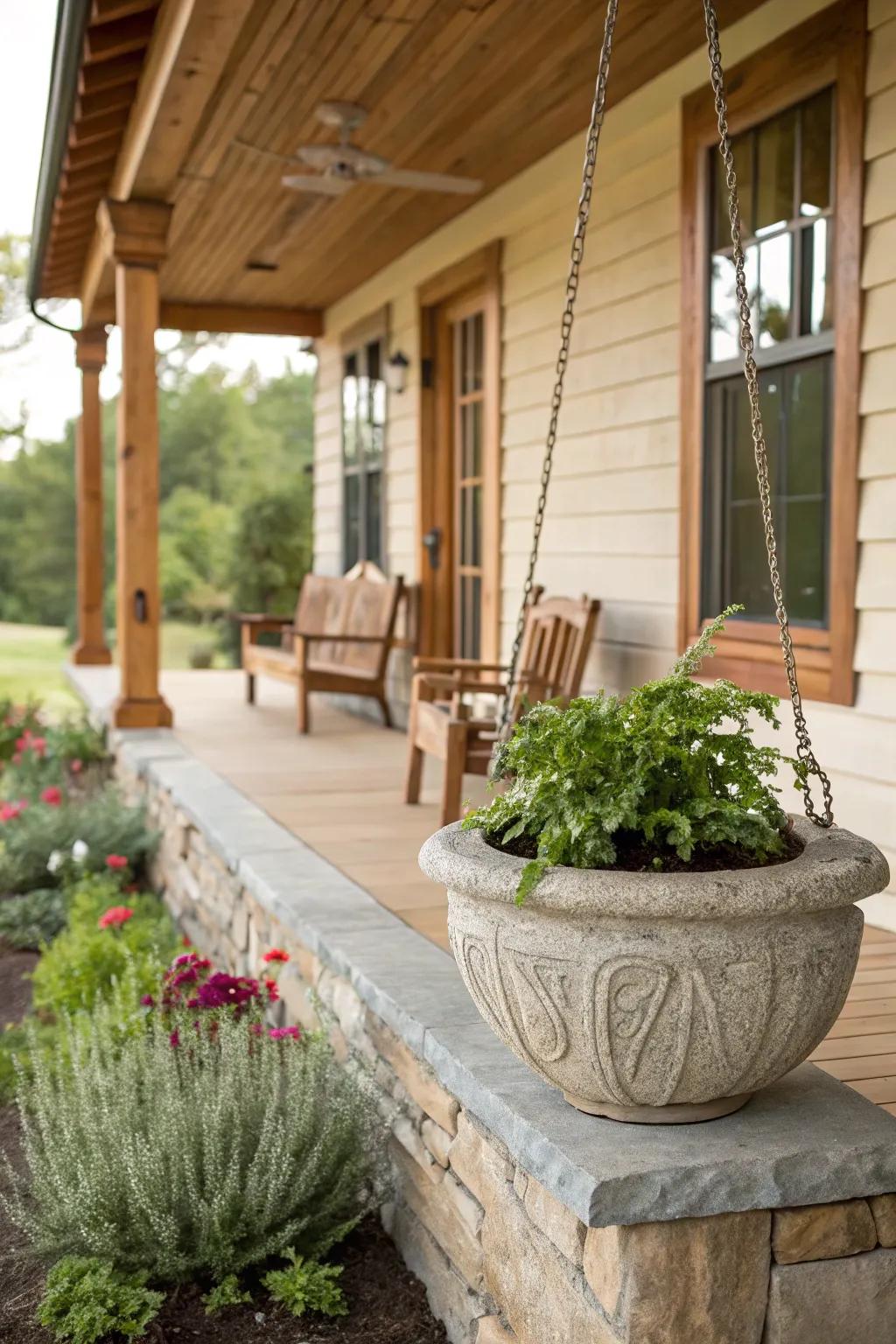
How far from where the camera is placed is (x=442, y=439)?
6906 millimetres

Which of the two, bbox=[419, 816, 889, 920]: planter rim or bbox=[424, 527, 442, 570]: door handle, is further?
bbox=[424, 527, 442, 570]: door handle

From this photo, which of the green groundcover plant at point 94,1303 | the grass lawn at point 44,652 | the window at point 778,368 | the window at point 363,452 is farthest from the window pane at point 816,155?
the grass lawn at point 44,652

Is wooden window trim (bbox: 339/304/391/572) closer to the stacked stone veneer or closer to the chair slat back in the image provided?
the chair slat back

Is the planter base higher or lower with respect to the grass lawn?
higher

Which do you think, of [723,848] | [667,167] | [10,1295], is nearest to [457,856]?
[723,848]

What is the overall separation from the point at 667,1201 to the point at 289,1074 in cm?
106

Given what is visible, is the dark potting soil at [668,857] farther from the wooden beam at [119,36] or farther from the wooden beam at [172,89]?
the wooden beam at [119,36]

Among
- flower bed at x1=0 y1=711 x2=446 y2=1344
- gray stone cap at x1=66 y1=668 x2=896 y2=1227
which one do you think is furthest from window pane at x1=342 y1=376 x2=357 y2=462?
gray stone cap at x1=66 y1=668 x2=896 y2=1227

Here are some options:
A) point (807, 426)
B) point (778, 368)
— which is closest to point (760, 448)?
point (807, 426)

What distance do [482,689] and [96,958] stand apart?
1751 mm

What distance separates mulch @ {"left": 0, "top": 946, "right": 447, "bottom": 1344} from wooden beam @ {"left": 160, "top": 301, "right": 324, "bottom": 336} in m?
7.00

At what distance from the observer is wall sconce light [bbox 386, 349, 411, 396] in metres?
7.14

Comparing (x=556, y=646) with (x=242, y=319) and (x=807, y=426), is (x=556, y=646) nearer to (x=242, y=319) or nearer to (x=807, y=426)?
(x=807, y=426)

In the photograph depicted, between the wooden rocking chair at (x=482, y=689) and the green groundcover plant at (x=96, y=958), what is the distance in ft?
3.24
